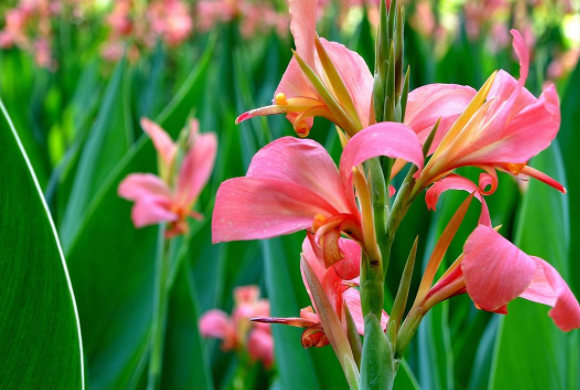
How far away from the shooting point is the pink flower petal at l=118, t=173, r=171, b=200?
822 mm

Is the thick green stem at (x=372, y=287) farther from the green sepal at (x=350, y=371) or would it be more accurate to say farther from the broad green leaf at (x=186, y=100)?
the broad green leaf at (x=186, y=100)

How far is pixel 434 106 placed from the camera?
33cm

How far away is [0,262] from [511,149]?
0.95 ft

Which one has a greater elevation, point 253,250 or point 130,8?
point 130,8

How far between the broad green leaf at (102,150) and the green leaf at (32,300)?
74 cm

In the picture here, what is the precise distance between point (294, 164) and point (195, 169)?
609 millimetres

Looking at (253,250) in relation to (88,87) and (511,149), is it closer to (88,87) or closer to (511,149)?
(511,149)

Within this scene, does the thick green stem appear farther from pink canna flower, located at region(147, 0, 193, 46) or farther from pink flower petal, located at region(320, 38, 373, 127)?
pink canna flower, located at region(147, 0, 193, 46)

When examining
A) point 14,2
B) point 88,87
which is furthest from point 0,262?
point 14,2

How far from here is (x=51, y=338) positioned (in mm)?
379

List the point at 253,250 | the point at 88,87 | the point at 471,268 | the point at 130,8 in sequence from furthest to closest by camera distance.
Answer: the point at 130,8 → the point at 88,87 → the point at 253,250 → the point at 471,268

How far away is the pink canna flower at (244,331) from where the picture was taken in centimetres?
90

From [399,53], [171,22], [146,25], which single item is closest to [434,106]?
[399,53]

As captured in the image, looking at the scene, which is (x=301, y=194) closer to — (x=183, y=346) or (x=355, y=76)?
(x=355, y=76)
